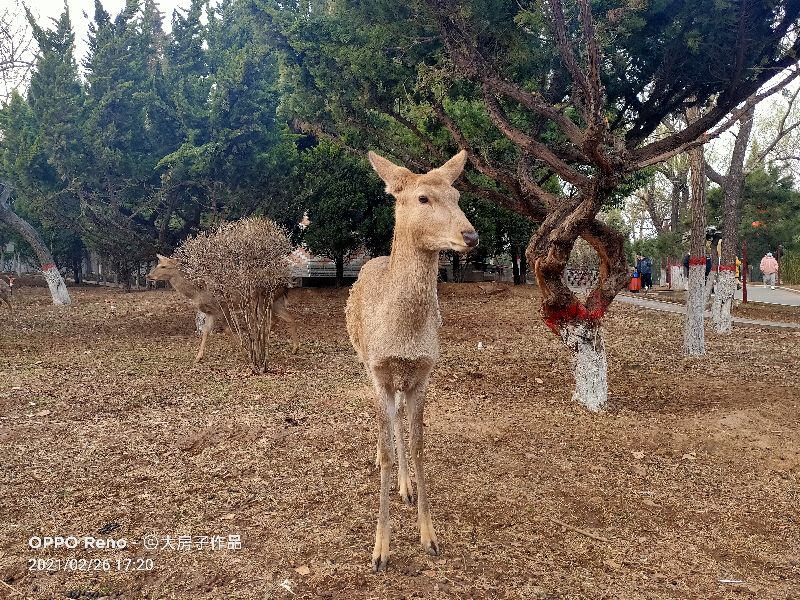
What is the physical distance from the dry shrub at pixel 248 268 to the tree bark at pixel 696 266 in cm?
673

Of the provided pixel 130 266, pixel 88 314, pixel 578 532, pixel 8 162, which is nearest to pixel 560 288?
pixel 578 532

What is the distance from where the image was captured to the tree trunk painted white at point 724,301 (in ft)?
42.4

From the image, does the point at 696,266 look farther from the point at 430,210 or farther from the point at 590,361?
the point at 430,210

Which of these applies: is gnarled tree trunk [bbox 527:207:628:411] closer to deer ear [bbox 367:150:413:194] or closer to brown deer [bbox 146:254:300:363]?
deer ear [bbox 367:150:413:194]

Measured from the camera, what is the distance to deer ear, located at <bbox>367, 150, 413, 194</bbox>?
396 centimetres

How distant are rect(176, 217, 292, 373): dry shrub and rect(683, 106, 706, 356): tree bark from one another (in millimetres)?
6727

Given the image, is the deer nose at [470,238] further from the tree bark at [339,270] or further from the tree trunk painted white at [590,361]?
the tree bark at [339,270]

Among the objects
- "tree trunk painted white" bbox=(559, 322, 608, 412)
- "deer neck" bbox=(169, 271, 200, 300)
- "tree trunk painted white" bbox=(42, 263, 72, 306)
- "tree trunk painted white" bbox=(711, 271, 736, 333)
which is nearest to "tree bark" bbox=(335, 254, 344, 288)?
"tree trunk painted white" bbox=(42, 263, 72, 306)

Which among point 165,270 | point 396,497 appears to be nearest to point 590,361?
point 396,497

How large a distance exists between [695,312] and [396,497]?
7.67m

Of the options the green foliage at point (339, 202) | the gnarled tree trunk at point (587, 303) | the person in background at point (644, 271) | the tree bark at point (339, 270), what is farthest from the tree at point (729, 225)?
the person in background at point (644, 271)

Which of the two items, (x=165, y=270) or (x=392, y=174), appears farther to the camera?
(x=165, y=270)

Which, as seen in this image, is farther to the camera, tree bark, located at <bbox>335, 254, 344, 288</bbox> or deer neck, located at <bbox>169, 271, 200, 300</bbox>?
tree bark, located at <bbox>335, 254, 344, 288</bbox>

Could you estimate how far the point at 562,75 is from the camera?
834 centimetres
